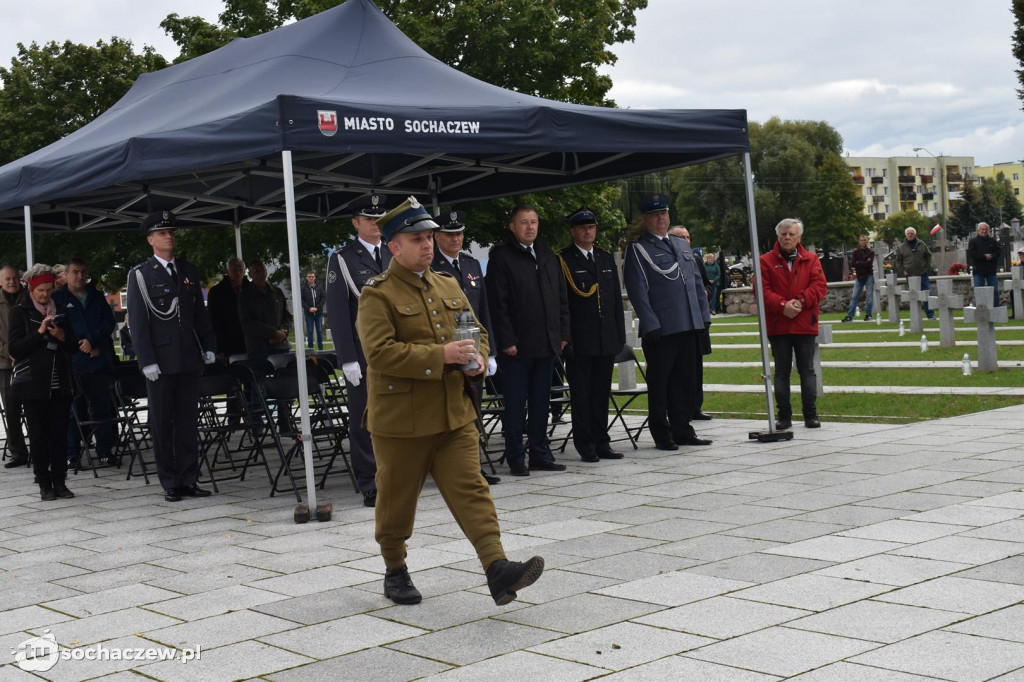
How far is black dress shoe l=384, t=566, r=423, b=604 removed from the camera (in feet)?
17.4

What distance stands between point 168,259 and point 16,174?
2.01m

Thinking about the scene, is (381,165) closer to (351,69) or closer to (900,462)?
(351,69)

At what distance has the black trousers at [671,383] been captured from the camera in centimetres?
1017

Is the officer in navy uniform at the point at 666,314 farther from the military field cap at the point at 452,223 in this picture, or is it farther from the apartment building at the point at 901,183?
the apartment building at the point at 901,183

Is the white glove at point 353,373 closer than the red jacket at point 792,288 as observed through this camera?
Yes

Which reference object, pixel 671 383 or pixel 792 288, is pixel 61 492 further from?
pixel 792 288

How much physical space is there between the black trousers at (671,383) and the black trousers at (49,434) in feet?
16.1

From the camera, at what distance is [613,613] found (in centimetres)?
497

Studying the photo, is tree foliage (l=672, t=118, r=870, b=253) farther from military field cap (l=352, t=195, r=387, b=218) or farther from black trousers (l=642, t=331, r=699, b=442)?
military field cap (l=352, t=195, r=387, b=218)

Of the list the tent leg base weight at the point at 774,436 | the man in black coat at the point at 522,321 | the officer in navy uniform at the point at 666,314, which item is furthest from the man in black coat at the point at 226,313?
the tent leg base weight at the point at 774,436

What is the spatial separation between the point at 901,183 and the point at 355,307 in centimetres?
17921

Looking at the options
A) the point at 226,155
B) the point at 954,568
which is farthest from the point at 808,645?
the point at 226,155

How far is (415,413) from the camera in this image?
16.8 ft

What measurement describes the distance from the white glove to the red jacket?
4.33 meters
